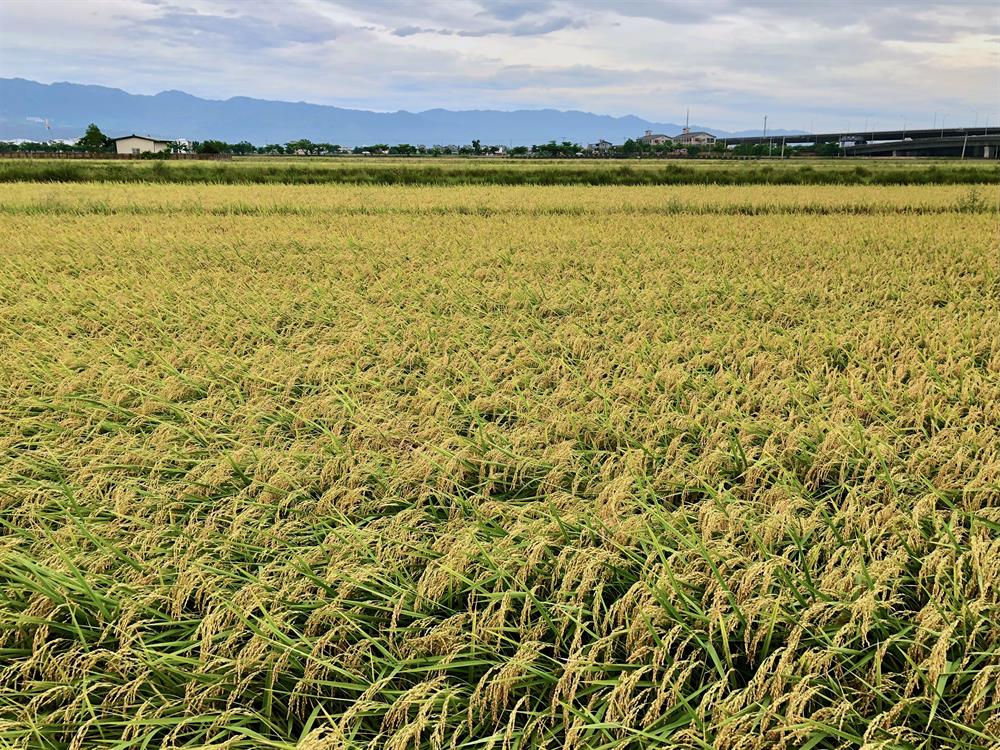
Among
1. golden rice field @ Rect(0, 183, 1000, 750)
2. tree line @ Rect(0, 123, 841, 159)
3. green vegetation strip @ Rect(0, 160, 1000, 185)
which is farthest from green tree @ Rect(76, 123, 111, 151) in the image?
golden rice field @ Rect(0, 183, 1000, 750)

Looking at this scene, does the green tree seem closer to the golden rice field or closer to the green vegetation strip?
the green vegetation strip

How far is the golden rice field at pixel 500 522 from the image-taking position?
185cm

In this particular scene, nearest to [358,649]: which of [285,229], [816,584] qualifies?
[816,584]

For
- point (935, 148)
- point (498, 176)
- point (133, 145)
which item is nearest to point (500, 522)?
point (498, 176)

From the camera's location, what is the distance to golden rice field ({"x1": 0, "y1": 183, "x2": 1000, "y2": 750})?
1850 millimetres

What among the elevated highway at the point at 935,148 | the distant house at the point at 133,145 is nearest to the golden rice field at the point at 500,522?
the distant house at the point at 133,145

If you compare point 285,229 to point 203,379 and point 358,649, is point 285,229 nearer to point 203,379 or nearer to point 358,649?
point 203,379

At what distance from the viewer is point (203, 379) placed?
456cm

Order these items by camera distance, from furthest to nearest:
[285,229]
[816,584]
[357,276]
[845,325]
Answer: [285,229] → [357,276] → [845,325] → [816,584]

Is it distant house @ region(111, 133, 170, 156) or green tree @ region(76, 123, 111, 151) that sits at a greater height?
green tree @ region(76, 123, 111, 151)

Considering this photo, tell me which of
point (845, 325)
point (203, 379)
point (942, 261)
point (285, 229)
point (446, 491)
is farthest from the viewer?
point (285, 229)

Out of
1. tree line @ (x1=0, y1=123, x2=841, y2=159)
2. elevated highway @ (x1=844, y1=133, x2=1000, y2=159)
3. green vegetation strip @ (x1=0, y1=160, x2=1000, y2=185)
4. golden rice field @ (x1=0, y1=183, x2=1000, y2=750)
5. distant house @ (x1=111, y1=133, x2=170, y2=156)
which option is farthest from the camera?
elevated highway @ (x1=844, y1=133, x2=1000, y2=159)

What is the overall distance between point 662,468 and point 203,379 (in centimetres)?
328

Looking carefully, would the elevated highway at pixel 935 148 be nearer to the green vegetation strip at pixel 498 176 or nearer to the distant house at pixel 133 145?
the green vegetation strip at pixel 498 176
